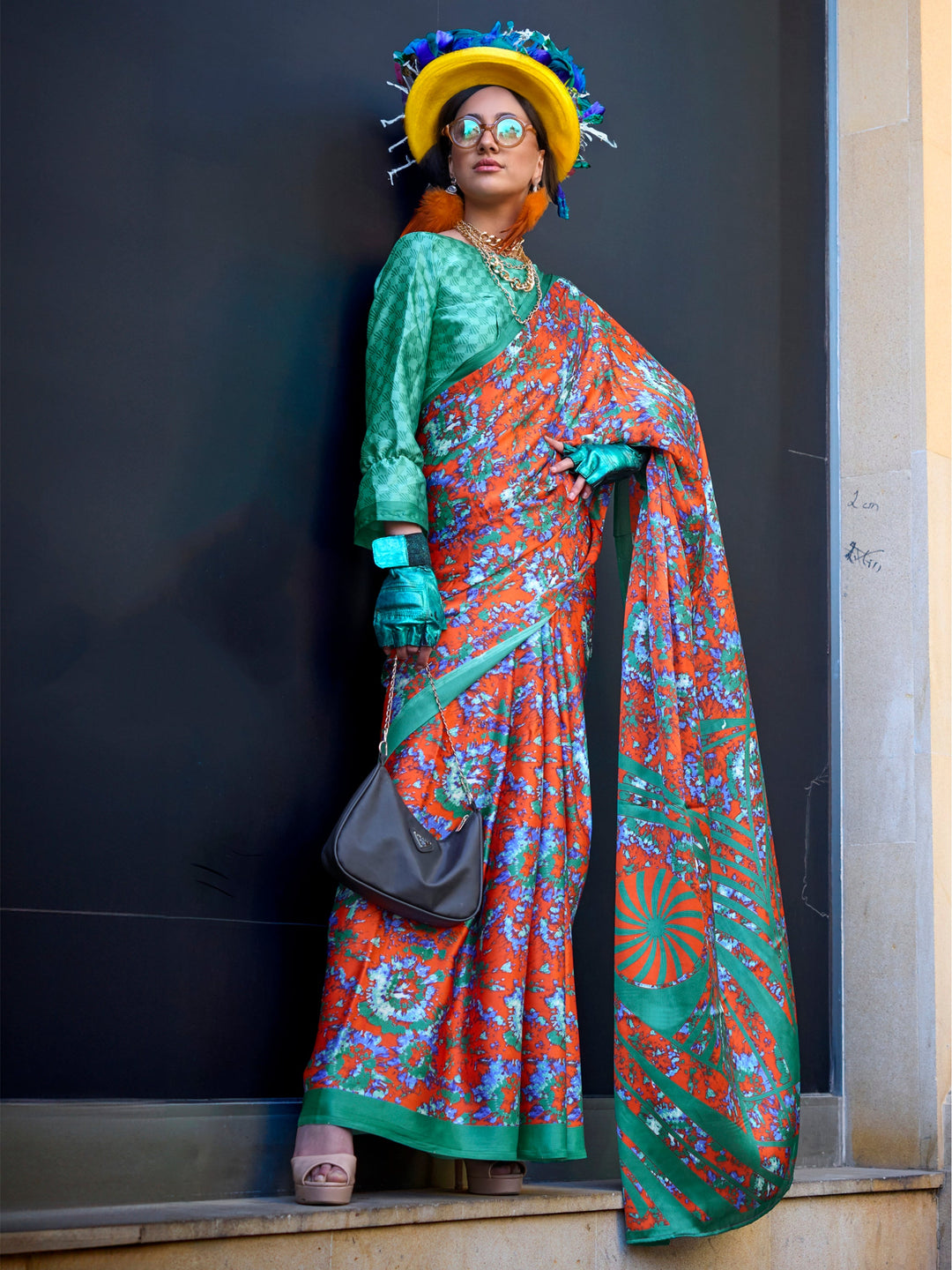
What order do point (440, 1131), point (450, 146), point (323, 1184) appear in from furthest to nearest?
point (450, 146), point (440, 1131), point (323, 1184)

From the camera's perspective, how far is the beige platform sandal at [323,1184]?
226 cm

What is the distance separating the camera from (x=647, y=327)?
3420mm

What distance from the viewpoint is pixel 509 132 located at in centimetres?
273

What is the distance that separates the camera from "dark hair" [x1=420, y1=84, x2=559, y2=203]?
2.77 meters

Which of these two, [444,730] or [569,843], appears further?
[569,843]

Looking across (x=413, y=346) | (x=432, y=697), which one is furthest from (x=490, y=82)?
(x=432, y=697)

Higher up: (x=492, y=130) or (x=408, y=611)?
(x=492, y=130)

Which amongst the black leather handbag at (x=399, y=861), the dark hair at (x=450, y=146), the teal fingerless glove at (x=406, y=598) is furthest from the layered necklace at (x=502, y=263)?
the black leather handbag at (x=399, y=861)

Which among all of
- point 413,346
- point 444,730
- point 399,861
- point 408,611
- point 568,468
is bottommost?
point 399,861

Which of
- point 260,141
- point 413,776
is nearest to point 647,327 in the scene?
point 260,141

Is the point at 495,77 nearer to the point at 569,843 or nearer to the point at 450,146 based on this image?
the point at 450,146

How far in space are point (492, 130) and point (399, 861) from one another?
1272mm

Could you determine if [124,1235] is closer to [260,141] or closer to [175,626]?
[175,626]

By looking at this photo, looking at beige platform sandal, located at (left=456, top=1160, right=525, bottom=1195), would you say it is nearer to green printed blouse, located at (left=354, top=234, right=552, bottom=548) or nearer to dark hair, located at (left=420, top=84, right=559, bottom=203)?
green printed blouse, located at (left=354, top=234, right=552, bottom=548)
